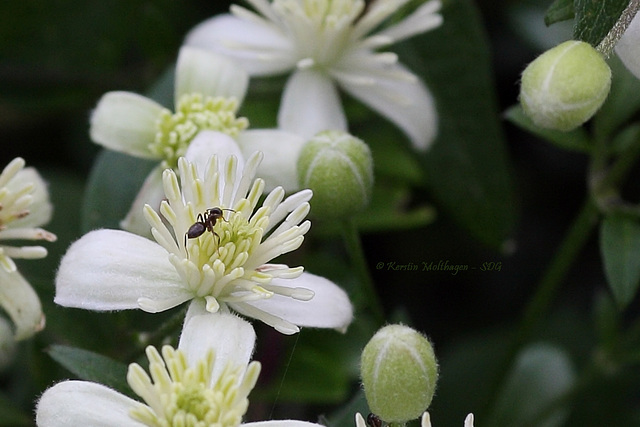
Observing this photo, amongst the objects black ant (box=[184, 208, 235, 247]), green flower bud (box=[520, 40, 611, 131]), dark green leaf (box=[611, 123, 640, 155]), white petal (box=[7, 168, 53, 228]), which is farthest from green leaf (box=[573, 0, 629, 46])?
white petal (box=[7, 168, 53, 228])

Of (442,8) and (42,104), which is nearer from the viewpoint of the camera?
(442,8)

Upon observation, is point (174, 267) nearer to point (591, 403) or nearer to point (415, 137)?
point (415, 137)

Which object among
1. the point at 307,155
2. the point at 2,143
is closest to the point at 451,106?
the point at 307,155

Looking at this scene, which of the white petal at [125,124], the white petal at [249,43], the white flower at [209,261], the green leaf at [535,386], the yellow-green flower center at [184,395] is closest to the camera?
the yellow-green flower center at [184,395]

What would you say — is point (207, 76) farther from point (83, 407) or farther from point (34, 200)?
point (83, 407)

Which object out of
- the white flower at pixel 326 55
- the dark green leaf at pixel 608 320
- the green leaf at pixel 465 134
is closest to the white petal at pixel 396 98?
the white flower at pixel 326 55

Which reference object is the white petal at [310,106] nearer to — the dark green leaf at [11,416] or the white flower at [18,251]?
the white flower at [18,251]

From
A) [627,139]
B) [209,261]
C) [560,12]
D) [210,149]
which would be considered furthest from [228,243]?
[627,139]
